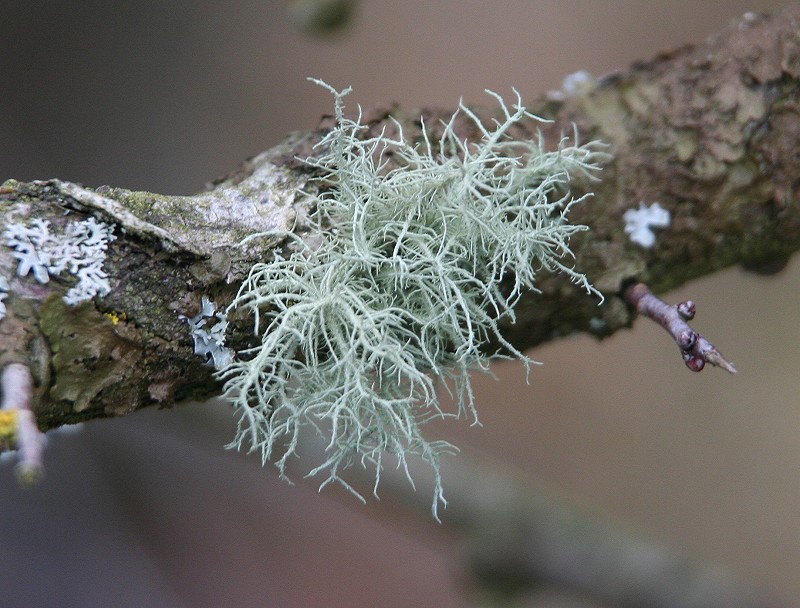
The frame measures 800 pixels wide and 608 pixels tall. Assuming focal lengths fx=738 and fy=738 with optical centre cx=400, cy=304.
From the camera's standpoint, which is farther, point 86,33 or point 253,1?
point 253,1

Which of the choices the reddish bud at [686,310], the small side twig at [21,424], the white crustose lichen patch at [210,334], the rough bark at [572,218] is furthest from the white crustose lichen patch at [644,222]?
the small side twig at [21,424]

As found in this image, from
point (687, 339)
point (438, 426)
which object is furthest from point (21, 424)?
point (438, 426)

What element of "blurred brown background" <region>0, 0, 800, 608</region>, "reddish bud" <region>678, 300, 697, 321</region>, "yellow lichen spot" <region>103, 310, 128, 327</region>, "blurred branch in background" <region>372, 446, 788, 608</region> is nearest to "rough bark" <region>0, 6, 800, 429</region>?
"yellow lichen spot" <region>103, 310, 128, 327</region>

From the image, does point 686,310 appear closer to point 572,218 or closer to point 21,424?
point 572,218

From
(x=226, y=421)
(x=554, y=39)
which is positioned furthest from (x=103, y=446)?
(x=554, y=39)

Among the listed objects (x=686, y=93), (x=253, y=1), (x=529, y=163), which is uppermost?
(x=253, y=1)

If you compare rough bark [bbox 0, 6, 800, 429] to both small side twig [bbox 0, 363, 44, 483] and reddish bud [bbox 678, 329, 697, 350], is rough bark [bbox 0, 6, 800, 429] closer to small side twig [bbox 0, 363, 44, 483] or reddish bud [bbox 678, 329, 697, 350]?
small side twig [bbox 0, 363, 44, 483]

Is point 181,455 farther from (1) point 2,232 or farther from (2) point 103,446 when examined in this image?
(1) point 2,232
